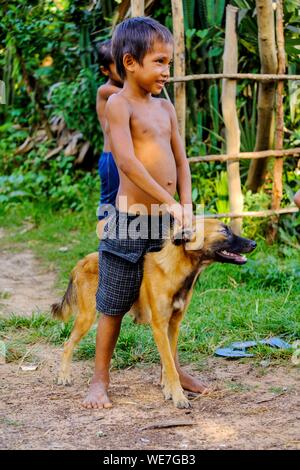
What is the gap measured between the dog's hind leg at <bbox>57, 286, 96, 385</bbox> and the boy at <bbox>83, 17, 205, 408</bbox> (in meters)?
0.27

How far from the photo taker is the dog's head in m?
3.59

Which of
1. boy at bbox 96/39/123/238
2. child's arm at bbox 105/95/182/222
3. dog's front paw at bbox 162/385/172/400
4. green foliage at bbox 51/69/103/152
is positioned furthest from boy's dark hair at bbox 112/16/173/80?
green foliage at bbox 51/69/103/152

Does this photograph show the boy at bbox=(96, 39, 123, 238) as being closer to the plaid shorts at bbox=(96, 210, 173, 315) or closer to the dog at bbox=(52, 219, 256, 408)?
the plaid shorts at bbox=(96, 210, 173, 315)

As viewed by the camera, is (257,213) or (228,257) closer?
(228,257)

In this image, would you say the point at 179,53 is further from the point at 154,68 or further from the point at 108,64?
the point at 154,68

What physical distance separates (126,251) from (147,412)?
0.74 m

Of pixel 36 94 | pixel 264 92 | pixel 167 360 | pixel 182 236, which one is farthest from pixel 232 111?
pixel 36 94

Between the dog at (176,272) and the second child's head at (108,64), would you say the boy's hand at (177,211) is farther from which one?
the second child's head at (108,64)

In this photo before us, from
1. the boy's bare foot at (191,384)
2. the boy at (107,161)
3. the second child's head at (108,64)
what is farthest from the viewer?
the second child's head at (108,64)

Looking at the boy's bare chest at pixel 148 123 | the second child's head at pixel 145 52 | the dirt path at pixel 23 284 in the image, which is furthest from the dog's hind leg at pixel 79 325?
the dirt path at pixel 23 284

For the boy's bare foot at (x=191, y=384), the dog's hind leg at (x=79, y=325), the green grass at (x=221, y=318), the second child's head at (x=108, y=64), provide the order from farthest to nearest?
the second child's head at (x=108, y=64)
the green grass at (x=221, y=318)
the dog's hind leg at (x=79, y=325)
the boy's bare foot at (x=191, y=384)

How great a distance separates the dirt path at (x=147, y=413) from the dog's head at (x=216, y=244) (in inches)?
27.0

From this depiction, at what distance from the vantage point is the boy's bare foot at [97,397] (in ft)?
12.0

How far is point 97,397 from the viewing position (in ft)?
12.1
